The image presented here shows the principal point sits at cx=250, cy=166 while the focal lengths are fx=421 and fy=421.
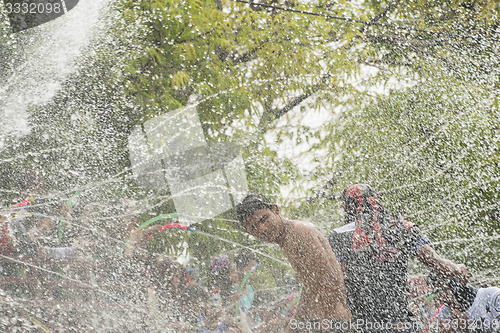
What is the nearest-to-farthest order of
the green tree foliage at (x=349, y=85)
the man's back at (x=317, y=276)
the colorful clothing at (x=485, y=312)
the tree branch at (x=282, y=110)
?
the man's back at (x=317, y=276)
the colorful clothing at (x=485, y=312)
the green tree foliage at (x=349, y=85)
the tree branch at (x=282, y=110)

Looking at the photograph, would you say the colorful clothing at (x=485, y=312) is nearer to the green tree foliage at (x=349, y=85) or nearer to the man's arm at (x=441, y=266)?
the man's arm at (x=441, y=266)

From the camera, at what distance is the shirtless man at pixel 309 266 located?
1.91 metres

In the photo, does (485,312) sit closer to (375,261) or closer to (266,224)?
(375,261)

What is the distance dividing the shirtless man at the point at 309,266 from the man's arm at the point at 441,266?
582mm

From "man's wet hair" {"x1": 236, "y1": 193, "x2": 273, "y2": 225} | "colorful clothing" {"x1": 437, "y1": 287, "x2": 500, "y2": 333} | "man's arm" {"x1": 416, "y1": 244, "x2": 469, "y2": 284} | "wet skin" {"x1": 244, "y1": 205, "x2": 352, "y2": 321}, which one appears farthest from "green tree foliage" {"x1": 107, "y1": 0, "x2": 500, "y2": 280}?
"colorful clothing" {"x1": 437, "y1": 287, "x2": 500, "y2": 333}

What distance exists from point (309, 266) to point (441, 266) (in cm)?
79

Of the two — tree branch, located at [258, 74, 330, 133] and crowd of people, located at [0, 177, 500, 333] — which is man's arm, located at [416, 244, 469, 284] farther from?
tree branch, located at [258, 74, 330, 133]

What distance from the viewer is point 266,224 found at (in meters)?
2.06

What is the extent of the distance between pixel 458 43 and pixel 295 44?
10.1ft

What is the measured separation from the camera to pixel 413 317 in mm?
2230

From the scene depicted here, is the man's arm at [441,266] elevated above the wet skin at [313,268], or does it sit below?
below

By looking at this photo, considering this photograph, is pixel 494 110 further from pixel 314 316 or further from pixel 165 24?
pixel 314 316

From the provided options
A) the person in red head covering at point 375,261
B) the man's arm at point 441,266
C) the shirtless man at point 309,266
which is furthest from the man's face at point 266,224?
the man's arm at point 441,266

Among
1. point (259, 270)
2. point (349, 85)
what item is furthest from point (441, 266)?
point (349, 85)
